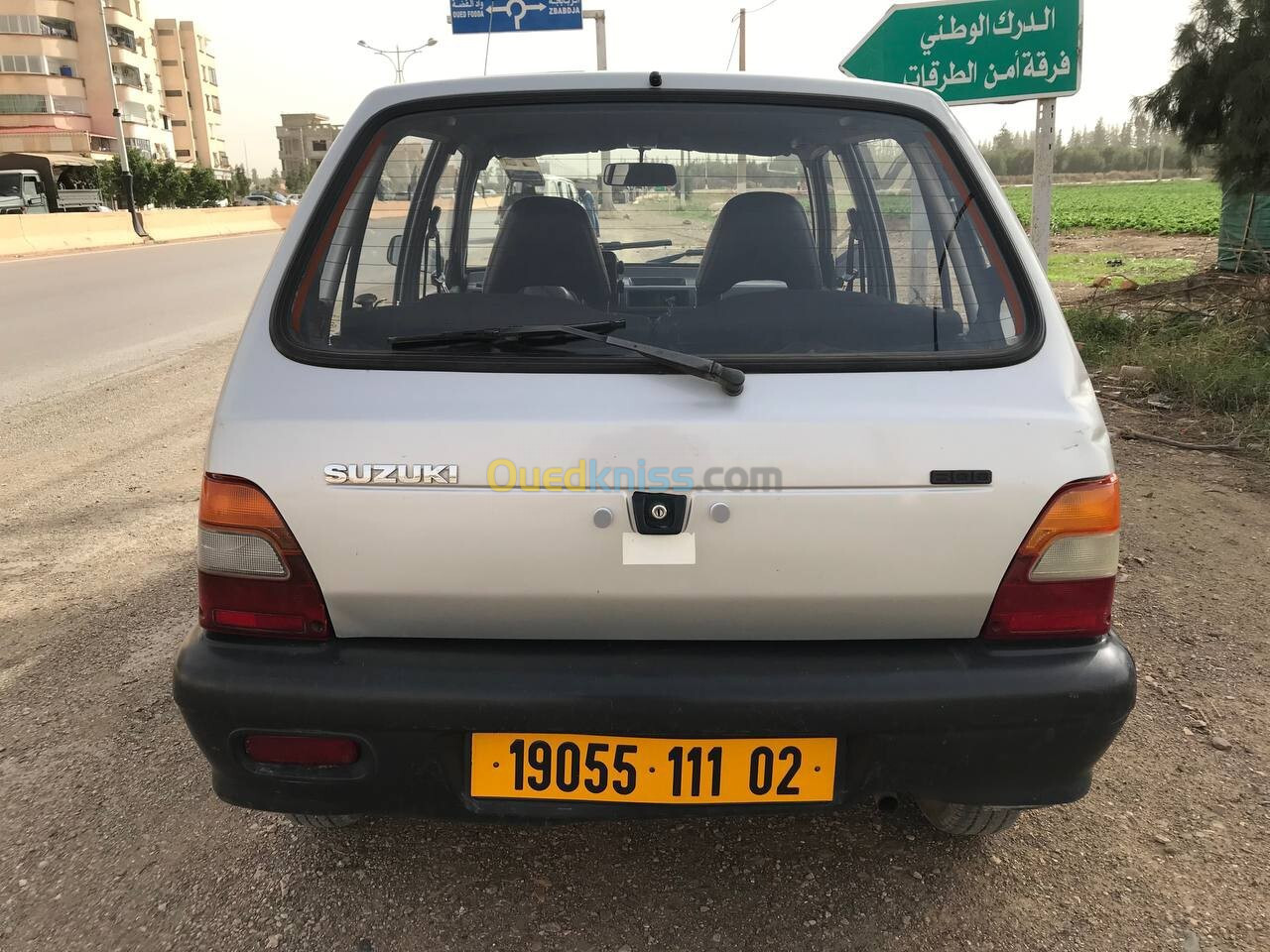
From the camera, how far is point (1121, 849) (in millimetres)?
2352

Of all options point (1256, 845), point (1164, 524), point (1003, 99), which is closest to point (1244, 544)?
point (1164, 524)

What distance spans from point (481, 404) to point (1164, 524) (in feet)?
12.2

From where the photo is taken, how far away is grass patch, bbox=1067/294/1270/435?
614 cm

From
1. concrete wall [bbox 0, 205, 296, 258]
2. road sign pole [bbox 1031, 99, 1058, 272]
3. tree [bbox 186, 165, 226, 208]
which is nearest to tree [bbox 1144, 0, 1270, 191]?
road sign pole [bbox 1031, 99, 1058, 272]

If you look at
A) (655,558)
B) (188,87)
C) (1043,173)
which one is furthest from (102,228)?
(188,87)

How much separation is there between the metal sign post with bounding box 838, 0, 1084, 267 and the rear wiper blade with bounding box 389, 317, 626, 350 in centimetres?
458

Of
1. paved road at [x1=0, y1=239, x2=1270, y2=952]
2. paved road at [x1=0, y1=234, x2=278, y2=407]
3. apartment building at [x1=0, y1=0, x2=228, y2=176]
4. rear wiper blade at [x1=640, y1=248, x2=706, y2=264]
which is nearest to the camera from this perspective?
paved road at [x1=0, y1=239, x2=1270, y2=952]

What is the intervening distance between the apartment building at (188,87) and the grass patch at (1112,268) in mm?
89214

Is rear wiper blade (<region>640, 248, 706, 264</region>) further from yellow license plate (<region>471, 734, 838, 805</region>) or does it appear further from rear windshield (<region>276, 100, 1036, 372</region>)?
yellow license plate (<region>471, 734, 838, 805</region>)

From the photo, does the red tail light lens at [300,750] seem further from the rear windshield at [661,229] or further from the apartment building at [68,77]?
the apartment building at [68,77]

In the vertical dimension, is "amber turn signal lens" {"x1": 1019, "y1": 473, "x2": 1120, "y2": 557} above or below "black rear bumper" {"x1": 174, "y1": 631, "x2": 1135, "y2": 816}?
above

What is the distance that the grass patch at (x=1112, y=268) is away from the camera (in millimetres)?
13211

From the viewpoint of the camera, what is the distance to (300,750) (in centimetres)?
187

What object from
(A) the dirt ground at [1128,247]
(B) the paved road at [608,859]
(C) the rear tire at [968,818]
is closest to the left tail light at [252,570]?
(B) the paved road at [608,859]
